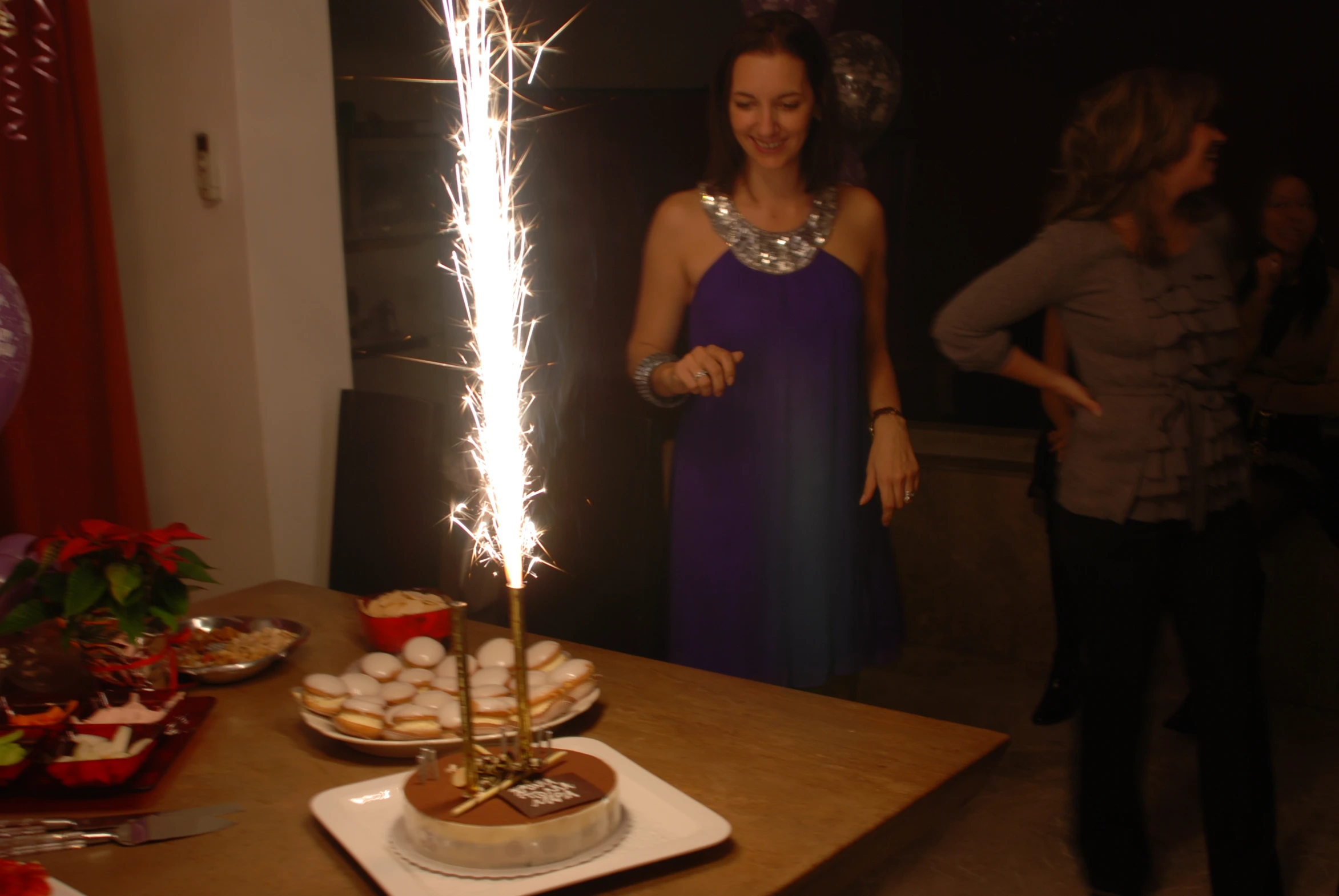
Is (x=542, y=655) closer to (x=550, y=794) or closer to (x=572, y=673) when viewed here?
(x=572, y=673)

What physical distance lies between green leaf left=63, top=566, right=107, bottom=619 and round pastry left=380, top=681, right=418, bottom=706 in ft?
0.99

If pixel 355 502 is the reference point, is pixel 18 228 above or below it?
above

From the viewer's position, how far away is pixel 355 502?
97.4 inches

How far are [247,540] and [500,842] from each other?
194cm

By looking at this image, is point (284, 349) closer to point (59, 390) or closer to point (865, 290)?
point (59, 390)

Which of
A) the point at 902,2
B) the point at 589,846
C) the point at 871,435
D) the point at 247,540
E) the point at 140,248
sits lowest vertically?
the point at 247,540

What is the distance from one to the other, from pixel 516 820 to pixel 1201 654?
1272 mm

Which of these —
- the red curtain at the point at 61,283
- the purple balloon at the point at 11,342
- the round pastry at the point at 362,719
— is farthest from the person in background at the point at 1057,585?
the red curtain at the point at 61,283

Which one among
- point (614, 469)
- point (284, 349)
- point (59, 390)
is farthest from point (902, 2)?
point (59, 390)

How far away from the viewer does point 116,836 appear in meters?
0.93

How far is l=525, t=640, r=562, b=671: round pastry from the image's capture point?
3.96 ft

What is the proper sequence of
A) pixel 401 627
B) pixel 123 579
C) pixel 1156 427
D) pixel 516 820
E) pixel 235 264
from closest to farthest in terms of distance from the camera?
pixel 516 820
pixel 123 579
pixel 401 627
pixel 1156 427
pixel 235 264

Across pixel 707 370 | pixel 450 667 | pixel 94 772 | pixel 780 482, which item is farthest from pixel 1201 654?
pixel 94 772

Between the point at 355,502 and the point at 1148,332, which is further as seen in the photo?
the point at 355,502
